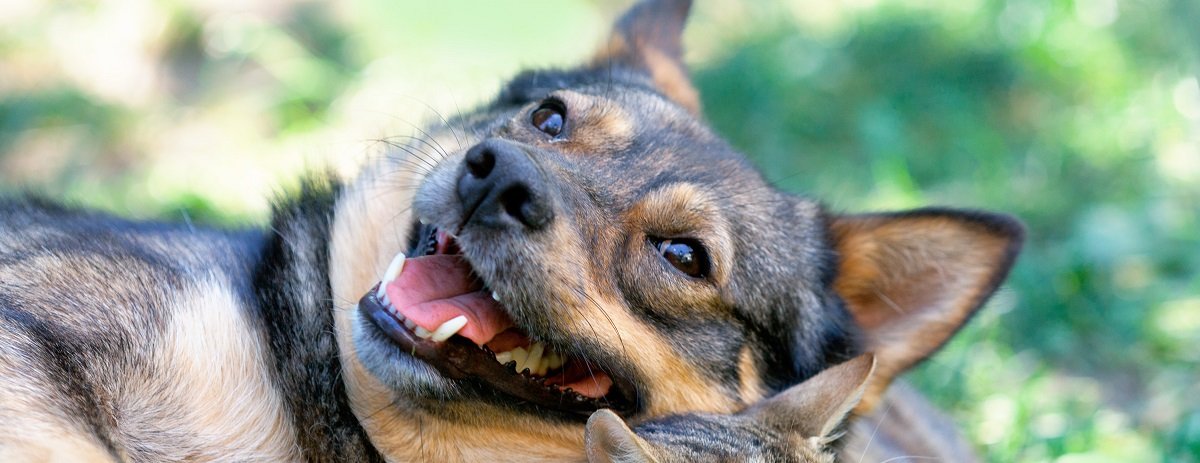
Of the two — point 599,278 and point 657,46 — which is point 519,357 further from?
point 657,46

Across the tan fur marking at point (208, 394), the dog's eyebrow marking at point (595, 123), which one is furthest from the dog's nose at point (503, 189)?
the tan fur marking at point (208, 394)

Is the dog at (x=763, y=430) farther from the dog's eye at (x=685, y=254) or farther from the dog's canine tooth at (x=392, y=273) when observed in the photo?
the dog's canine tooth at (x=392, y=273)

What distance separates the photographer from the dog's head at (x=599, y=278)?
3497 mm

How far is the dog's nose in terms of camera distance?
11.0 feet

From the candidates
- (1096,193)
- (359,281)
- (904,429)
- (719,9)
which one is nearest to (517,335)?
(359,281)

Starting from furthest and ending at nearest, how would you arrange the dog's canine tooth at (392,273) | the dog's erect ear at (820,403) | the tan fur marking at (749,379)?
the tan fur marking at (749,379), the dog's canine tooth at (392,273), the dog's erect ear at (820,403)

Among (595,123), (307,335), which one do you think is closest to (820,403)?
(595,123)

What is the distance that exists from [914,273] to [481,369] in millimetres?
1886

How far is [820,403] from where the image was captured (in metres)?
3.48

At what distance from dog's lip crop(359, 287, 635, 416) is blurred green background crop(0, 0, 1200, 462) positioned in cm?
286

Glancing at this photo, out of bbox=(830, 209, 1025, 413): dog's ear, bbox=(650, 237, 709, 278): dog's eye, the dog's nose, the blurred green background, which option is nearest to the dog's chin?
the dog's nose

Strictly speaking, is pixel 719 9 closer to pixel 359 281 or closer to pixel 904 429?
pixel 904 429

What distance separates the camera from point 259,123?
8742mm

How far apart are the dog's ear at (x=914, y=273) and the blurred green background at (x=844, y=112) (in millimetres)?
1662
